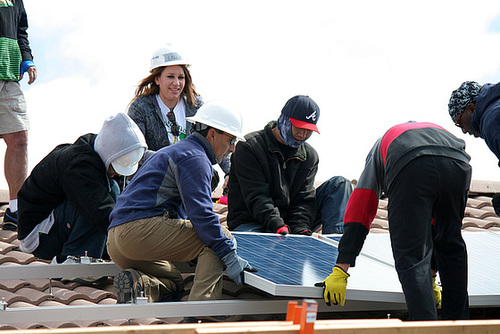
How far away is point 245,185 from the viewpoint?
6301 mm

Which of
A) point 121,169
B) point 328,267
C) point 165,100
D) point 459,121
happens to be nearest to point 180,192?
point 121,169

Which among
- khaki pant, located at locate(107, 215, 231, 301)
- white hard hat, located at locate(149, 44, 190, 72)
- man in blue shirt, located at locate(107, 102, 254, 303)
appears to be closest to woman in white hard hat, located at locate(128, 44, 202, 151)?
white hard hat, located at locate(149, 44, 190, 72)

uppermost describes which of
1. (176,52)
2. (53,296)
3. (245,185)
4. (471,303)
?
(176,52)

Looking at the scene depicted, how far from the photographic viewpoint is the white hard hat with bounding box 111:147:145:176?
5410mm

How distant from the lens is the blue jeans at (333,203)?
21.8 feet

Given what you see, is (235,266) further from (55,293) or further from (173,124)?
(173,124)

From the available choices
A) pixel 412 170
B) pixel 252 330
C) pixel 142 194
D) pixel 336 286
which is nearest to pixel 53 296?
pixel 142 194

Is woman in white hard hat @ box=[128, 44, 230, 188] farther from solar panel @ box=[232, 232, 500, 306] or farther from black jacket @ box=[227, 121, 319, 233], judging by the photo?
solar panel @ box=[232, 232, 500, 306]

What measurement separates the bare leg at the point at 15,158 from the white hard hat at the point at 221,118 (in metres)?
3.35

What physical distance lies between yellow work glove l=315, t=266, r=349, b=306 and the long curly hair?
120 inches

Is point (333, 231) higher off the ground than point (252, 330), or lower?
lower

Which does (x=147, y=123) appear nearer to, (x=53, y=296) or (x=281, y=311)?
(x=53, y=296)

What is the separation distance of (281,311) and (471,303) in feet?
4.24

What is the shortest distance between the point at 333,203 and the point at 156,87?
204cm
